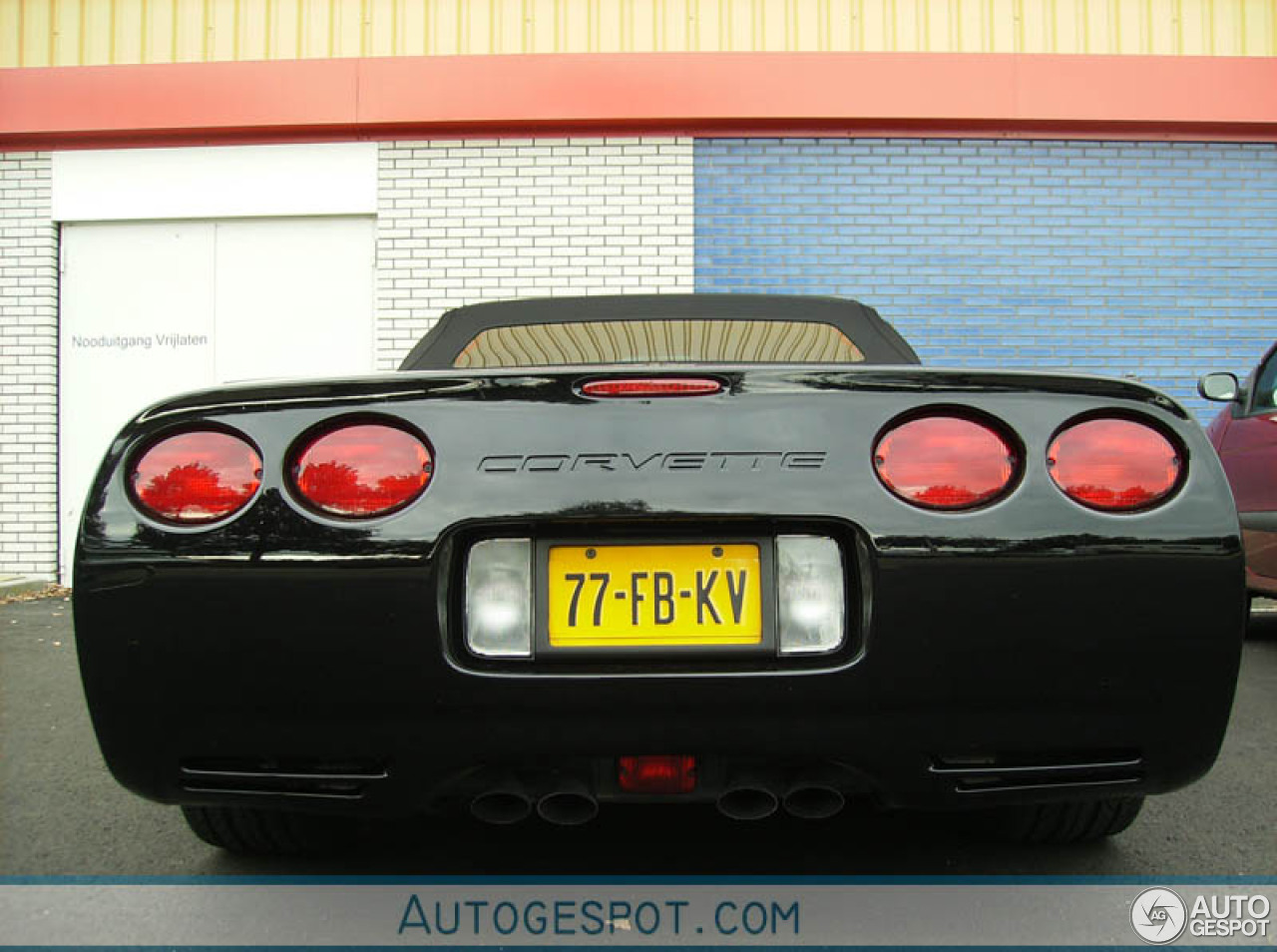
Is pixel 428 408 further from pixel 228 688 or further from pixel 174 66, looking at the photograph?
pixel 174 66

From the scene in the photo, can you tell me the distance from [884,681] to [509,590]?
1.84ft

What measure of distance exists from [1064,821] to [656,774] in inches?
38.4

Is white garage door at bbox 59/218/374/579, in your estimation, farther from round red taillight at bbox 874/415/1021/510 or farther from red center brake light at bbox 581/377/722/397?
round red taillight at bbox 874/415/1021/510

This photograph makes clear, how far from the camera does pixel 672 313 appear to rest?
2.62 m

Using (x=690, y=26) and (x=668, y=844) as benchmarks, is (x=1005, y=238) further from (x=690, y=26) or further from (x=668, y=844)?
(x=668, y=844)

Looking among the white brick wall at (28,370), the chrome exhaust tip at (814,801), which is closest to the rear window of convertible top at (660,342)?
the chrome exhaust tip at (814,801)

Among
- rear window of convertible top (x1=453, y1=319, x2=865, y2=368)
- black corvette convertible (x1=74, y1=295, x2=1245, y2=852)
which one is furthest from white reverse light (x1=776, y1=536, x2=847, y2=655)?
rear window of convertible top (x1=453, y1=319, x2=865, y2=368)

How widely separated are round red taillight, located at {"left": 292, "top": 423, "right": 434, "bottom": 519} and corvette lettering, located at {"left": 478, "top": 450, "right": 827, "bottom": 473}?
120 millimetres

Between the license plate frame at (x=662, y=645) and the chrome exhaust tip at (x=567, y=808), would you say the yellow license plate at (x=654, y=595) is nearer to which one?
the license plate frame at (x=662, y=645)

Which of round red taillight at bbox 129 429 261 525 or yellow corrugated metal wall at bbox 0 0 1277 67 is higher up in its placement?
yellow corrugated metal wall at bbox 0 0 1277 67

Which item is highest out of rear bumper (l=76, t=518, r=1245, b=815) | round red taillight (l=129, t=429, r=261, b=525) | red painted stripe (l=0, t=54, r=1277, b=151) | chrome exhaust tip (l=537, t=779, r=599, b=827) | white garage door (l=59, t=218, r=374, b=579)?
red painted stripe (l=0, t=54, r=1277, b=151)

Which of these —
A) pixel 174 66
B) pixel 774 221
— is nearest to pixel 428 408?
pixel 774 221

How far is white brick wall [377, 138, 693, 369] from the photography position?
643 centimetres

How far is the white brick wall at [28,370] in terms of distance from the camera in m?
6.62
